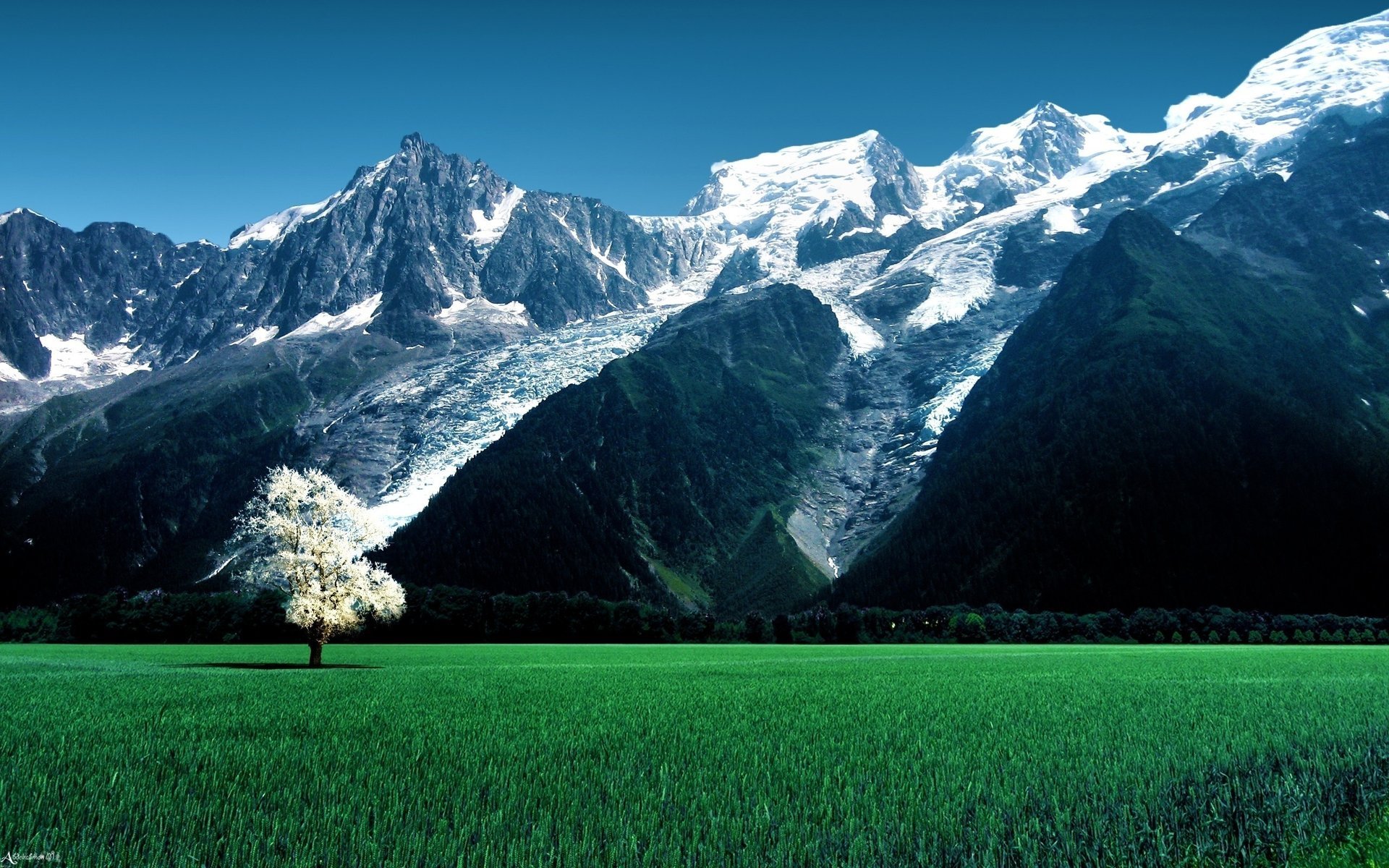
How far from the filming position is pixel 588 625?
573ft

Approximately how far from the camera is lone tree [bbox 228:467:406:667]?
182ft

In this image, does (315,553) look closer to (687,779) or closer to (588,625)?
(687,779)

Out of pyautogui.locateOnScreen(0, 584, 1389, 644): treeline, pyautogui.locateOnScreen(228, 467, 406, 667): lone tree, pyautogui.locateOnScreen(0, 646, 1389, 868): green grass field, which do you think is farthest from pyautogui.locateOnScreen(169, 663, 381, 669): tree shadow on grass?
pyautogui.locateOnScreen(0, 584, 1389, 644): treeline

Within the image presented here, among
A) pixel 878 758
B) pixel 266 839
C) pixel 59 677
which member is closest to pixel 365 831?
pixel 266 839

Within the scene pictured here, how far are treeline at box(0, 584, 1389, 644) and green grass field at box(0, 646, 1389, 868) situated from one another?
13368cm

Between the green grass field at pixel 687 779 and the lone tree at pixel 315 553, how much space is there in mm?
25044

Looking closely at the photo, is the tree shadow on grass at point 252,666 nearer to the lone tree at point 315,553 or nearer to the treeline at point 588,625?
the lone tree at point 315,553

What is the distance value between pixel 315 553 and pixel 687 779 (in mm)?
48612

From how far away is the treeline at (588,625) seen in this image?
491 ft

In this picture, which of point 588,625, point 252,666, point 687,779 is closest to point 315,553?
point 252,666

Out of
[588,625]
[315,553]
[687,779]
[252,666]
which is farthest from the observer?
[588,625]

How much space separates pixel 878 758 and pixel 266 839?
37.5 feet

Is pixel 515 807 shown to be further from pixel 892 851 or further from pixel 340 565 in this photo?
pixel 340 565

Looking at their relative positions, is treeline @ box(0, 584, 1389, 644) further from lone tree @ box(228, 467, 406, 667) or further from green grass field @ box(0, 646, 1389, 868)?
green grass field @ box(0, 646, 1389, 868)
